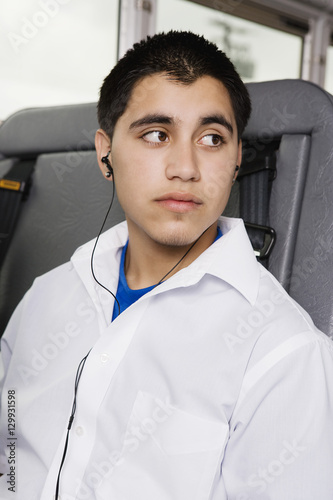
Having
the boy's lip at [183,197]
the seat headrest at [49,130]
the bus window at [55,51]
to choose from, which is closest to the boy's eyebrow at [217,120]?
the boy's lip at [183,197]

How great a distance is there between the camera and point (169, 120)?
784 mm

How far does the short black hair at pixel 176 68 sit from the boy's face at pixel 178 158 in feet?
0.06

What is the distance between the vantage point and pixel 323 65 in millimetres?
3322

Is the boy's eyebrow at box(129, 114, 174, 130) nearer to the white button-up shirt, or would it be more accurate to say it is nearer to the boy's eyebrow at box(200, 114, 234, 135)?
the boy's eyebrow at box(200, 114, 234, 135)

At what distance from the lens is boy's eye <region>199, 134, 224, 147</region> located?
0.81m

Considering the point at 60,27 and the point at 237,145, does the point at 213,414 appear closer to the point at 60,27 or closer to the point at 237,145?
the point at 237,145

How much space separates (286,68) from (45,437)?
9.59 ft

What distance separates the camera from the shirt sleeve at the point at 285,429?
61cm

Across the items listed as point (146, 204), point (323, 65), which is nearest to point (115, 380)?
point (146, 204)

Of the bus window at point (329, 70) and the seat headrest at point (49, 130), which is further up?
the bus window at point (329, 70)

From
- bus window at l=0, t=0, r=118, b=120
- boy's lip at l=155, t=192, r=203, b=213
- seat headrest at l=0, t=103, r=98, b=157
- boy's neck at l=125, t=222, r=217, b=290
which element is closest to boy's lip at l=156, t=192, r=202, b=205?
boy's lip at l=155, t=192, r=203, b=213

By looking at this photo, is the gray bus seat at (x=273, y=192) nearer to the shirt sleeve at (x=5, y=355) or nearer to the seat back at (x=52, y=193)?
the seat back at (x=52, y=193)

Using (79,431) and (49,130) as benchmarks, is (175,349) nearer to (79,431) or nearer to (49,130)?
(79,431)

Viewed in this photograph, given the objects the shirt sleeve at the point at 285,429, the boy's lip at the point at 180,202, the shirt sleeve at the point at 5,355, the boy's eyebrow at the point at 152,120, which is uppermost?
the boy's eyebrow at the point at 152,120
